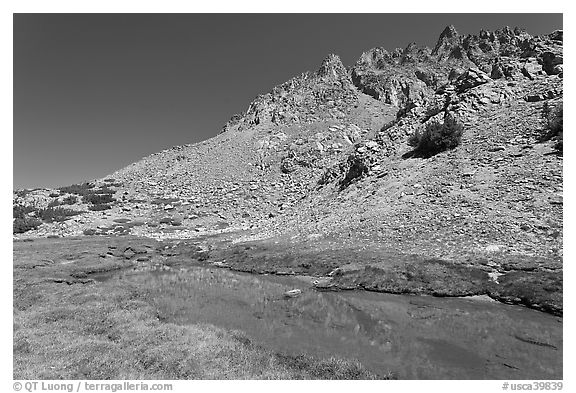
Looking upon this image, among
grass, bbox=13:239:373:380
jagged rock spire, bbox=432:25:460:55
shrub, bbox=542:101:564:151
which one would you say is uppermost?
jagged rock spire, bbox=432:25:460:55

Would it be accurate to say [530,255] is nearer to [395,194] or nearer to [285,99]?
[395,194]

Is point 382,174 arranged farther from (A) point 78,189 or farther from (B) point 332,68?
(B) point 332,68

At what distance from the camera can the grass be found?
12.4 m

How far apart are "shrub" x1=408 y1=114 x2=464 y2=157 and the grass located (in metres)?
43.8

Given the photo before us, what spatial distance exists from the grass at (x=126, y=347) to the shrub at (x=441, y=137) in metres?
43.8

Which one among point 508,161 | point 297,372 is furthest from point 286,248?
point 508,161

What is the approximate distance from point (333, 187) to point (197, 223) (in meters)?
26.9

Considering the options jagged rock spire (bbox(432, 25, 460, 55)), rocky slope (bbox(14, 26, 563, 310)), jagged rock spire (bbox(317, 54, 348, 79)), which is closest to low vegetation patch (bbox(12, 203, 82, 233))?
rocky slope (bbox(14, 26, 563, 310))

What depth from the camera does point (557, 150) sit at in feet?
125

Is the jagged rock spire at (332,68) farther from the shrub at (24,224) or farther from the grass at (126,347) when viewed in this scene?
the grass at (126,347)

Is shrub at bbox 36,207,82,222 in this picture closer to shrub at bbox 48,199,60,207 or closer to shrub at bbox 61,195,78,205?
shrub at bbox 48,199,60,207

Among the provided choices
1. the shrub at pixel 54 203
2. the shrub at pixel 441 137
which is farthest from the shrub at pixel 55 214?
the shrub at pixel 441 137

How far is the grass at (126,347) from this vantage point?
12367 millimetres

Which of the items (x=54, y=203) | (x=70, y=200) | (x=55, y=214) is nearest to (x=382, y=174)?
(x=55, y=214)
